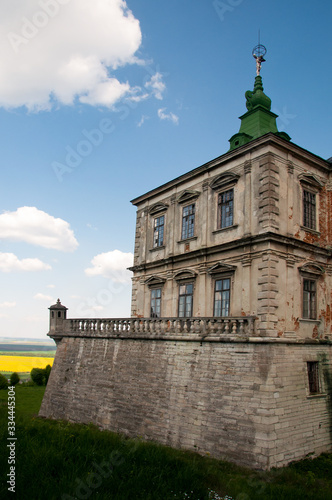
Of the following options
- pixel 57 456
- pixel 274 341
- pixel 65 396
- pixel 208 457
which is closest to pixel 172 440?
pixel 208 457

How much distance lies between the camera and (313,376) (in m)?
16.7

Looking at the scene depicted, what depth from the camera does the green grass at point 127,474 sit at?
9.21 metres

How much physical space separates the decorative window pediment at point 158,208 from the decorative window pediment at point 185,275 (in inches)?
172

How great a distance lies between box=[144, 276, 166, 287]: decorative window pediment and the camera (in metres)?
22.5

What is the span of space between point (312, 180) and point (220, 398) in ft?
34.7

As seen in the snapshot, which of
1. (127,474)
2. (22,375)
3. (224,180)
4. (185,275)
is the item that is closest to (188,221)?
(185,275)

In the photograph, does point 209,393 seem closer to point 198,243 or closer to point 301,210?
point 198,243

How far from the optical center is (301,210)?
60.0ft

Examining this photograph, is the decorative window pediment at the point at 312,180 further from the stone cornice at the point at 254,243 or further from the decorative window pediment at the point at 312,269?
the decorative window pediment at the point at 312,269

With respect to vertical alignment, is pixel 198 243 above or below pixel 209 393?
above

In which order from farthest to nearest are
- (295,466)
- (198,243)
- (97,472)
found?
(198,243) → (295,466) → (97,472)

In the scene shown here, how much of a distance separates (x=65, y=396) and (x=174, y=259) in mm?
9727

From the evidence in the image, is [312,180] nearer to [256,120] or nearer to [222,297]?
[256,120]

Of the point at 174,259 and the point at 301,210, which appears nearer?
the point at 301,210
